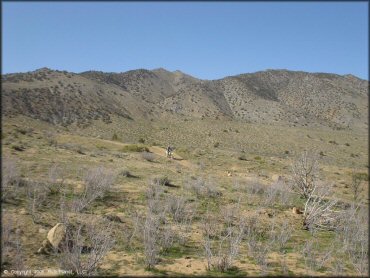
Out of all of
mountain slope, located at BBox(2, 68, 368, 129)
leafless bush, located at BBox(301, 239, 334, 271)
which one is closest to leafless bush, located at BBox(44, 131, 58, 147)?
mountain slope, located at BBox(2, 68, 368, 129)

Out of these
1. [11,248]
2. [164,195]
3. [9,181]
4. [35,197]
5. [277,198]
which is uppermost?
[9,181]

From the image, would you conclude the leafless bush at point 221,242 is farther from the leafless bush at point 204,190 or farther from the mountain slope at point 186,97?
the mountain slope at point 186,97

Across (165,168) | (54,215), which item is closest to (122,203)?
(54,215)

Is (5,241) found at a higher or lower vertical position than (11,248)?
higher

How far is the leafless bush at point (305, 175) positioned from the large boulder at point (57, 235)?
14192 millimetres

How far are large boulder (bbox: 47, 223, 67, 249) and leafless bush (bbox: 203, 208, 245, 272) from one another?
Result: 3.86 metres

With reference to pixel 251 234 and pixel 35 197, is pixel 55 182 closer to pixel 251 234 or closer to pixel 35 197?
pixel 35 197

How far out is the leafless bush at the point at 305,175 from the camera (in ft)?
70.5

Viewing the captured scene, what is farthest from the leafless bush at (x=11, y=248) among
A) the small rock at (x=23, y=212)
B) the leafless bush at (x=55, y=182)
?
the leafless bush at (x=55, y=182)

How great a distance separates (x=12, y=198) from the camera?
1375 centimetres

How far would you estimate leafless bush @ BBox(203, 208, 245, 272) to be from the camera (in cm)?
1001

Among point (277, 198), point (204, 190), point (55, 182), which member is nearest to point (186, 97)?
point (277, 198)

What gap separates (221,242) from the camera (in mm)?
10188

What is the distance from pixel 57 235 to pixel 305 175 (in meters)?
15.0
